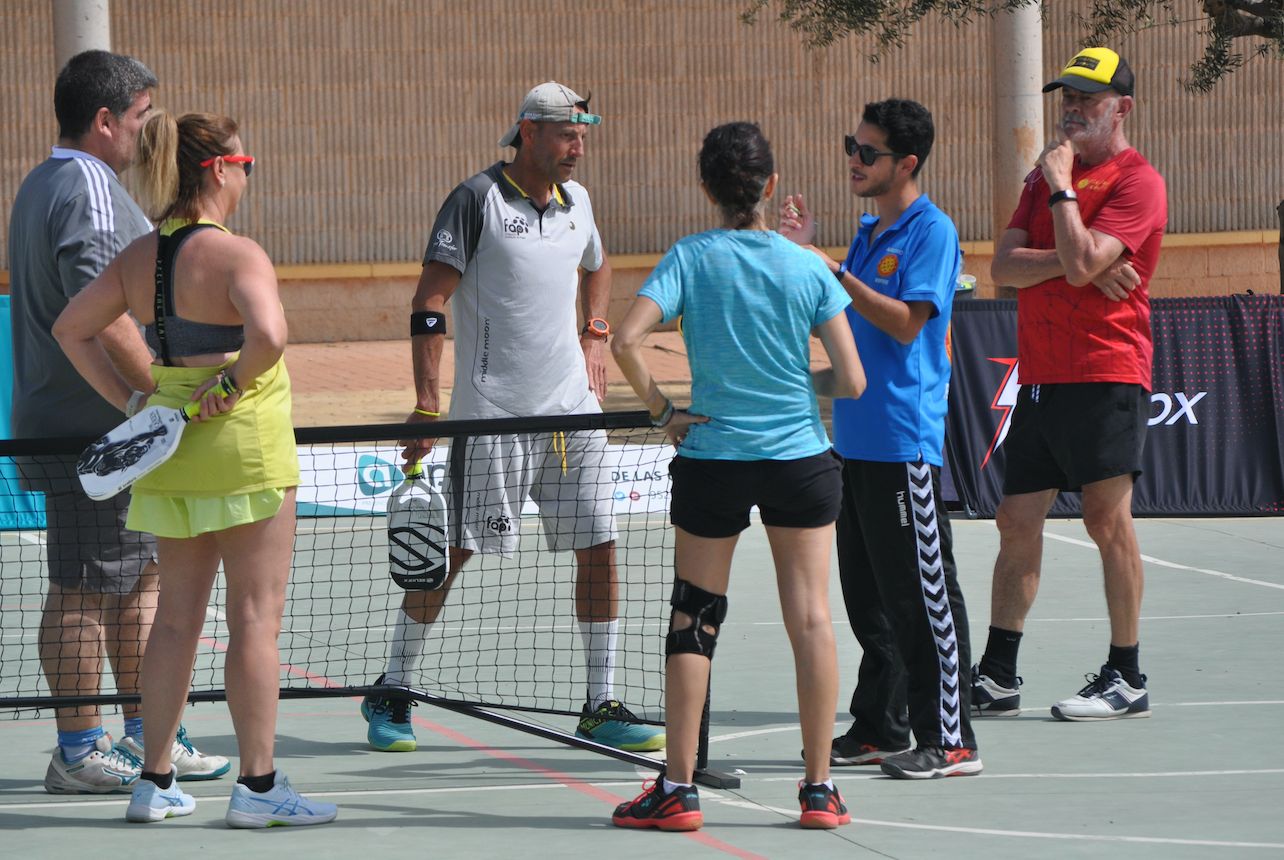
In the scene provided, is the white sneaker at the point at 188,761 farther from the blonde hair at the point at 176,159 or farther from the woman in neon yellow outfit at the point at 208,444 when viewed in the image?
the blonde hair at the point at 176,159

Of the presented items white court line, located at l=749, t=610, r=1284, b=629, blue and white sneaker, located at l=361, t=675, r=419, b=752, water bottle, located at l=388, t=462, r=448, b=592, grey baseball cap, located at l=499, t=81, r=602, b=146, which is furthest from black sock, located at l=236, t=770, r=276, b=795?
white court line, located at l=749, t=610, r=1284, b=629

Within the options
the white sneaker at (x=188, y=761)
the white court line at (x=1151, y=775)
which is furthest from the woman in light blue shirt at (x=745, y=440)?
the white sneaker at (x=188, y=761)

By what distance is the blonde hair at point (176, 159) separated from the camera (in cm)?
479

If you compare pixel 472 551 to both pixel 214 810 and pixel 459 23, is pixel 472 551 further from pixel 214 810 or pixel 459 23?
pixel 459 23

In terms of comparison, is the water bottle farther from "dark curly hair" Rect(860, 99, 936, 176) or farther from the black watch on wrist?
the black watch on wrist

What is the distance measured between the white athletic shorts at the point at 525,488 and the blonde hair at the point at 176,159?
1538 millimetres

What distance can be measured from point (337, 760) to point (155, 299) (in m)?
1.83

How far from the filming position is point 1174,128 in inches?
912

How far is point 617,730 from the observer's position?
593cm

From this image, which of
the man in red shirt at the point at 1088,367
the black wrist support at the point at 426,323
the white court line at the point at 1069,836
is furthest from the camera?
the man in red shirt at the point at 1088,367

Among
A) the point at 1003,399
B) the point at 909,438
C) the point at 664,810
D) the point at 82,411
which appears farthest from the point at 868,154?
the point at 1003,399

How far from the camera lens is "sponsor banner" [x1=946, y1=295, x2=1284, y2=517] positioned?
37.0 feet

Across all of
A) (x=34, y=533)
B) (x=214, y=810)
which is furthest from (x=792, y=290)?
(x=34, y=533)

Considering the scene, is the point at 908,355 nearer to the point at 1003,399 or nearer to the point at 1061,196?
the point at 1061,196
